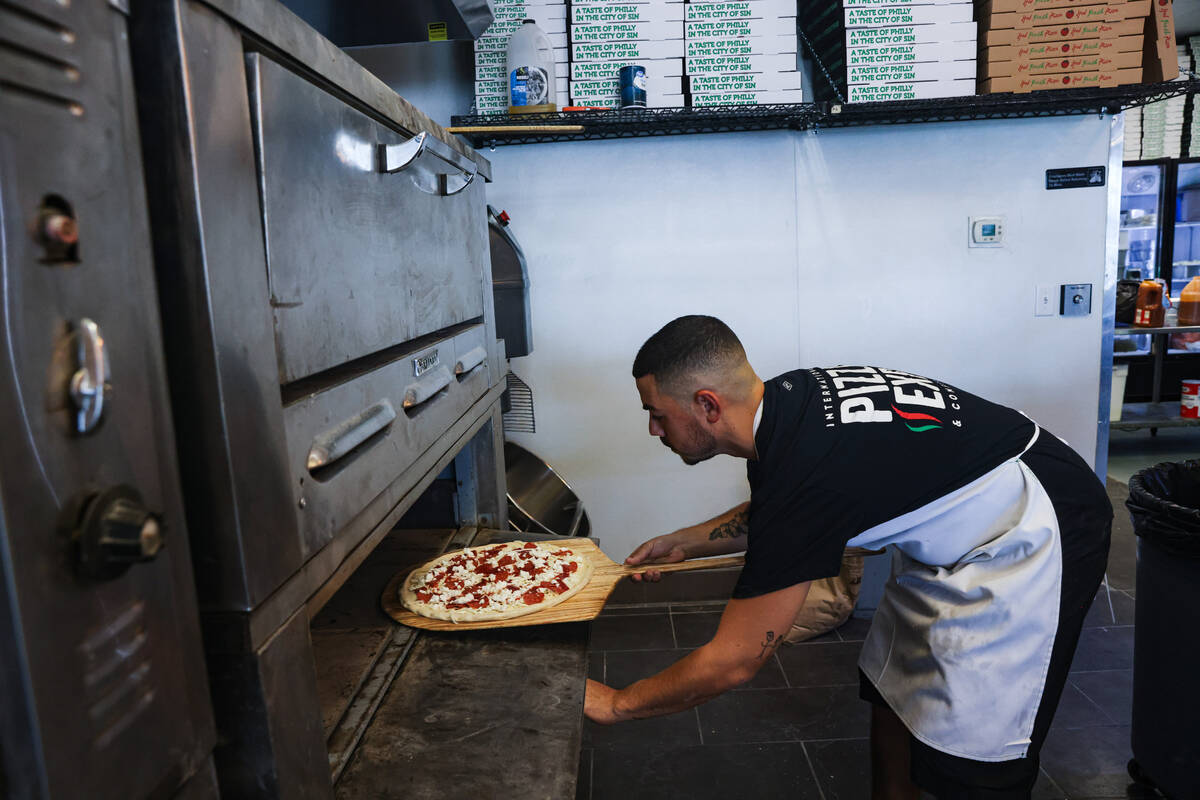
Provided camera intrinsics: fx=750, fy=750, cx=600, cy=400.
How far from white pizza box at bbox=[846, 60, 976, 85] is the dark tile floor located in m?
2.49

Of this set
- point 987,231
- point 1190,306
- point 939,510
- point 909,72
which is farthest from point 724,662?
point 1190,306

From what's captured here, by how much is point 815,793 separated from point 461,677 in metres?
1.61

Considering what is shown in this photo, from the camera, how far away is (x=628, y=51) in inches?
127

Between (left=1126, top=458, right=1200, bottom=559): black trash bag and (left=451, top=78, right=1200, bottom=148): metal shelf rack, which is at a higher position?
(left=451, top=78, right=1200, bottom=148): metal shelf rack

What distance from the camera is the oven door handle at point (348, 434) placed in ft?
2.87

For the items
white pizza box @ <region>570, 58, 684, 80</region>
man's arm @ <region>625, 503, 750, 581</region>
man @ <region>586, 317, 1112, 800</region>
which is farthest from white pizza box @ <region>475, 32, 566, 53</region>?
man's arm @ <region>625, 503, 750, 581</region>

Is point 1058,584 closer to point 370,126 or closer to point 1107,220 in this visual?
point 370,126

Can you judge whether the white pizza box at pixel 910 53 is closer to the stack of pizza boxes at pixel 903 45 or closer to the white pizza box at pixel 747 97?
the stack of pizza boxes at pixel 903 45

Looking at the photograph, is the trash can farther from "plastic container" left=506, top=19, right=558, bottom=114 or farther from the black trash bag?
"plastic container" left=506, top=19, right=558, bottom=114

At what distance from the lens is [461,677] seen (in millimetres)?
1458

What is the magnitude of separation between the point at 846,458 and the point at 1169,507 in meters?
1.17

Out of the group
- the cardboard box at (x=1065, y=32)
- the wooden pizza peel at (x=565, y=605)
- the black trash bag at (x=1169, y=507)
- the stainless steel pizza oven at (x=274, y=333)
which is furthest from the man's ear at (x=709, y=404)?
the cardboard box at (x=1065, y=32)

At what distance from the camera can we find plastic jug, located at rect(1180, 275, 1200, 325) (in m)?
5.75

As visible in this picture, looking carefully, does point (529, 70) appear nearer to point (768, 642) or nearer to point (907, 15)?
point (907, 15)
